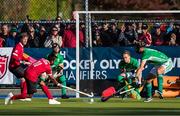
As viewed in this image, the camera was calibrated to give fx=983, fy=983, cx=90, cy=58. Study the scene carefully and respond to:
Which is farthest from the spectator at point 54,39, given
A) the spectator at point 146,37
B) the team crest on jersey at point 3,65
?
the spectator at point 146,37

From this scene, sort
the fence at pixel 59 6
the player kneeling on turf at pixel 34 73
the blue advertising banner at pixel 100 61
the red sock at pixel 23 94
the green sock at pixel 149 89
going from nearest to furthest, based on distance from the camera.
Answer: the player kneeling on turf at pixel 34 73 → the red sock at pixel 23 94 → the green sock at pixel 149 89 → the blue advertising banner at pixel 100 61 → the fence at pixel 59 6

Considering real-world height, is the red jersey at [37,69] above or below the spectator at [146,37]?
below

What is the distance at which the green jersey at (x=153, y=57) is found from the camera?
25.0 meters

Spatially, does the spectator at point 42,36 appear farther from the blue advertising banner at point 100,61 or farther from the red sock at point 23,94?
the red sock at point 23,94

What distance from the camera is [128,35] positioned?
27.8 m

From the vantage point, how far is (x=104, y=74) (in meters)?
27.3

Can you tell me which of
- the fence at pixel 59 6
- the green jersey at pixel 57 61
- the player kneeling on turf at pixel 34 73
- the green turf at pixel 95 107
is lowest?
the green turf at pixel 95 107

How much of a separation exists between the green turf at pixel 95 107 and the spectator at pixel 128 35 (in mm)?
2823

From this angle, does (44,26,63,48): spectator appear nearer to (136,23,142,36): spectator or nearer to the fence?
(136,23,142,36): spectator

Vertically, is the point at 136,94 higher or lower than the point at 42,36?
lower

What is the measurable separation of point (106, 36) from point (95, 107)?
20.4 feet

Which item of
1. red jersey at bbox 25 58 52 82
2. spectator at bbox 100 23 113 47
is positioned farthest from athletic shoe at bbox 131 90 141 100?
red jersey at bbox 25 58 52 82

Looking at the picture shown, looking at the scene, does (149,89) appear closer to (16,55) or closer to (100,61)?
(100,61)

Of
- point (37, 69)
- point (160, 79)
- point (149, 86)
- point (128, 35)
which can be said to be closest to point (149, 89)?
point (149, 86)
